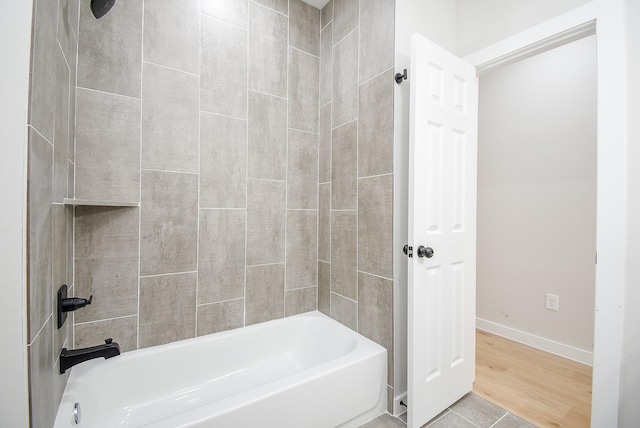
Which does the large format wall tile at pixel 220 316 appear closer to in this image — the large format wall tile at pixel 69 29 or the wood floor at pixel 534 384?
the large format wall tile at pixel 69 29

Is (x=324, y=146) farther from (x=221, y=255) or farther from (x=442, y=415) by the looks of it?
(x=442, y=415)

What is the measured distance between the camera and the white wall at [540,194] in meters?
2.21

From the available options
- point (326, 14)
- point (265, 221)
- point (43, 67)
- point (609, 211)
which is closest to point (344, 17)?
point (326, 14)

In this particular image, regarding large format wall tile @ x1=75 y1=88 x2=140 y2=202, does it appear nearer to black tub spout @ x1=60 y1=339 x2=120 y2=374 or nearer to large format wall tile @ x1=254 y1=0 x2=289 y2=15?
black tub spout @ x1=60 y1=339 x2=120 y2=374

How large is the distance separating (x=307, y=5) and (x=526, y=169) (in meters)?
2.39

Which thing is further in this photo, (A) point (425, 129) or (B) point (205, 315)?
(B) point (205, 315)

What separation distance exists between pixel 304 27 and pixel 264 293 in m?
2.03

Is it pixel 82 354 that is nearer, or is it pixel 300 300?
pixel 82 354

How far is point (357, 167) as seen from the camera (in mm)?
1829

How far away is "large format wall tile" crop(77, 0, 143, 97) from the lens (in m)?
1.39

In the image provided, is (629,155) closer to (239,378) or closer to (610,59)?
(610,59)

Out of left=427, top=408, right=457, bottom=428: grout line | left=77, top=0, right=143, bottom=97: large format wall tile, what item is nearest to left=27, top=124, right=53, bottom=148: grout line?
left=77, top=0, right=143, bottom=97: large format wall tile

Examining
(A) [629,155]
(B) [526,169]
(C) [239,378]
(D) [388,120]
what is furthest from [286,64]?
(B) [526,169]

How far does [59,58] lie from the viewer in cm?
104
